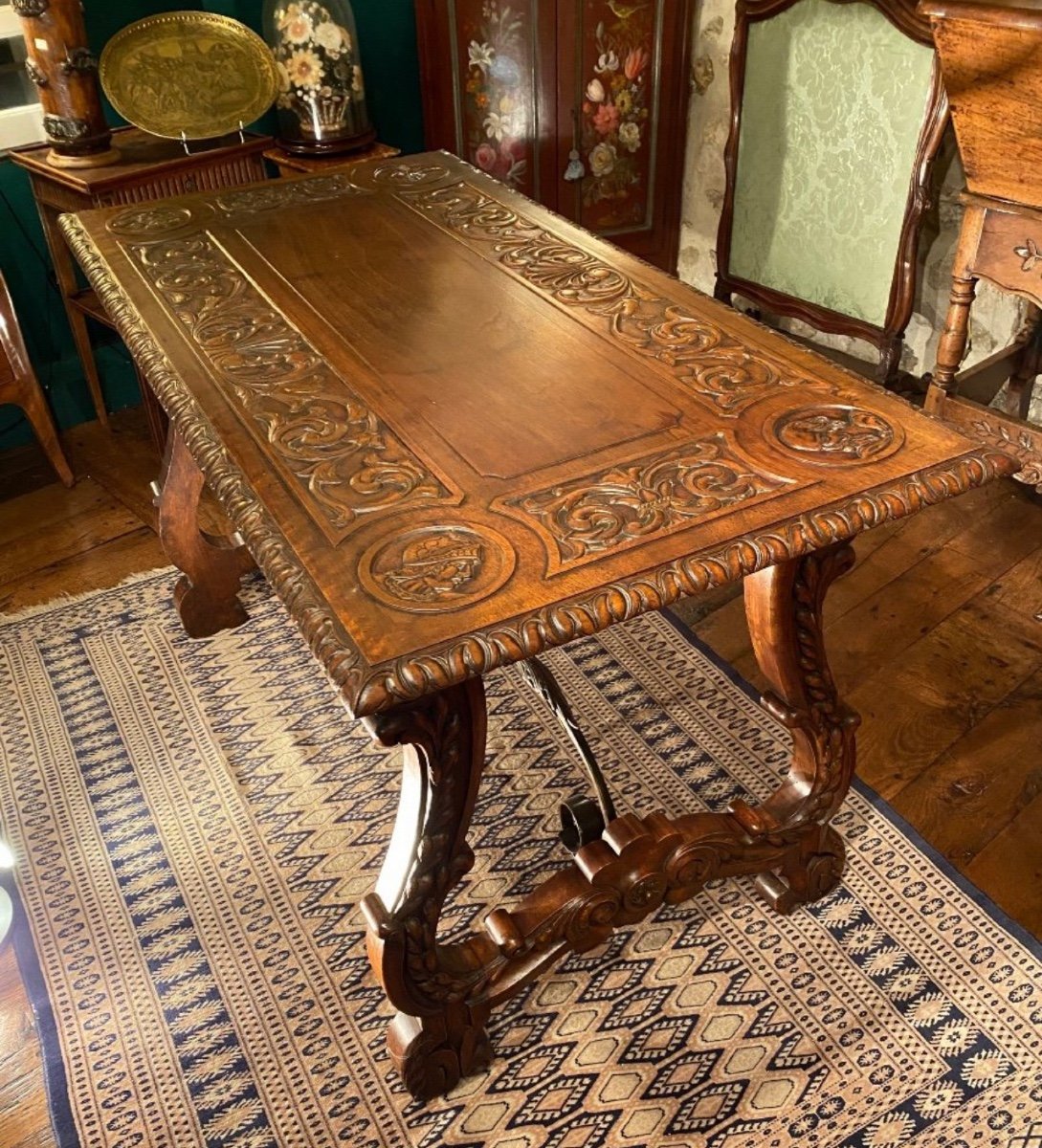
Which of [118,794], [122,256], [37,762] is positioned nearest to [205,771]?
[118,794]

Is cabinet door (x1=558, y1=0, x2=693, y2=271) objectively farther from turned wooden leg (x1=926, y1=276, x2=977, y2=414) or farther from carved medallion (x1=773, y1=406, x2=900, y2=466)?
carved medallion (x1=773, y1=406, x2=900, y2=466)

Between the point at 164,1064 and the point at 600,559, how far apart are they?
101 centimetres

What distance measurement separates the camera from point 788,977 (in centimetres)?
161

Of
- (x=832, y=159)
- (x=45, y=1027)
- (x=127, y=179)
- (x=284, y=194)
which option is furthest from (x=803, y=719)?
(x=832, y=159)

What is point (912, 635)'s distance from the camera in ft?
7.53

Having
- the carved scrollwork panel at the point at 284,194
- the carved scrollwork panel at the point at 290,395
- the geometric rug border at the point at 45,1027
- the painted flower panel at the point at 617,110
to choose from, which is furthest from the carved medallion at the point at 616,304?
the painted flower panel at the point at 617,110

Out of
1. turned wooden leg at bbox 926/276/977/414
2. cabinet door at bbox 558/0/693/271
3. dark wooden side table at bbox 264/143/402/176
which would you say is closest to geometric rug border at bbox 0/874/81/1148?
dark wooden side table at bbox 264/143/402/176

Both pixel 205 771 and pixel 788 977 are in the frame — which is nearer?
pixel 788 977

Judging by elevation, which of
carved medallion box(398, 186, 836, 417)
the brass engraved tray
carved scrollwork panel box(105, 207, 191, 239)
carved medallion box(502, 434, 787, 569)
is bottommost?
carved medallion box(398, 186, 836, 417)

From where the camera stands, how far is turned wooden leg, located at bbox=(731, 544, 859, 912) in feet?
4.58

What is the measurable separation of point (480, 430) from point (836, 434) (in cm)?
45

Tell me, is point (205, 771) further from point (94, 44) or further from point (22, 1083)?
point (94, 44)

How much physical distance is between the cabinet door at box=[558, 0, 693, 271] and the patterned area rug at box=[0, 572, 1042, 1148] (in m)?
1.98

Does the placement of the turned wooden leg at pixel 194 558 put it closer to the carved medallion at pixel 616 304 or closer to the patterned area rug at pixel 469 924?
the patterned area rug at pixel 469 924
